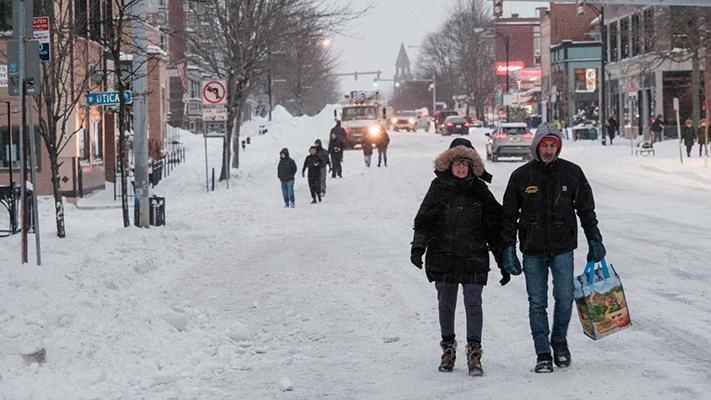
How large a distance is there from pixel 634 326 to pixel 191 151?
47143mm

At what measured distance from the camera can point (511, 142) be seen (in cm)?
4234

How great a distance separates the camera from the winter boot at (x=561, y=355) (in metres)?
8.00

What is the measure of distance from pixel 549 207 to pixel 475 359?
1200 millimetres

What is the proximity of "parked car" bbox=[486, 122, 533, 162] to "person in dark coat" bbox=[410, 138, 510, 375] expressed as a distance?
34231mm

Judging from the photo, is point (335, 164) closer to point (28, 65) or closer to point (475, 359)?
point (28, 65)

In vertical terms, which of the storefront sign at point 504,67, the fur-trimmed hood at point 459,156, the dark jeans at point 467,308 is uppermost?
the storefront sign at point 504,67

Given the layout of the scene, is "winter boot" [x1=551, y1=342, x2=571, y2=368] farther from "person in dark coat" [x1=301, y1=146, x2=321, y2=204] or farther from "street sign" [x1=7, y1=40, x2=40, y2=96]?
"person in dark coat" [x1=301, y1=146, x2=321, y2=204]

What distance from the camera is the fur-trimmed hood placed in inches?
308

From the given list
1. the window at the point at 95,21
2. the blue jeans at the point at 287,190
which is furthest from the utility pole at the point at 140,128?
the blue jeans at the point at 287,190

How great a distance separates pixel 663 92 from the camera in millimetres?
61062

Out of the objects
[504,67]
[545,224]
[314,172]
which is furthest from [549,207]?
[504,67]

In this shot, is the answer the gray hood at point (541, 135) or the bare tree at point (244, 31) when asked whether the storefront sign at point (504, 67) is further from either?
the gray hood at point (541, 135)

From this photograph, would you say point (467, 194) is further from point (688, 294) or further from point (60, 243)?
point (60, 243)

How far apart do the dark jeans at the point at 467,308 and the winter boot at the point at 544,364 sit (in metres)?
0.46
